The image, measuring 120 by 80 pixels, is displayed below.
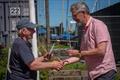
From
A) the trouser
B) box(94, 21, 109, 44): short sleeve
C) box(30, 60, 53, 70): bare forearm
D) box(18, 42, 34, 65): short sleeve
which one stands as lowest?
the trouser

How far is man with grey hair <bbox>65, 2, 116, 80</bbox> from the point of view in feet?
21.6

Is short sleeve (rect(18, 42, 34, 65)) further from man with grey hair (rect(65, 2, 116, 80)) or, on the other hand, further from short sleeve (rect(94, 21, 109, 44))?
short sleeve (rect(94, 21, 109, 44))

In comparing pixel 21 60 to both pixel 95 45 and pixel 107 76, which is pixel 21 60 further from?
pixel 107 76

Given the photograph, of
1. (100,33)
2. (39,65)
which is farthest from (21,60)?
(100,33)

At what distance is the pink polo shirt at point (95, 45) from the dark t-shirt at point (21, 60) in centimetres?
77

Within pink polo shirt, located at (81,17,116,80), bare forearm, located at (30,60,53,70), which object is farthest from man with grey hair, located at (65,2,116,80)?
bare forearm, located at (30,60,53,70)

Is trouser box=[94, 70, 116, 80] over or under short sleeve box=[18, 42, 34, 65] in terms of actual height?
under

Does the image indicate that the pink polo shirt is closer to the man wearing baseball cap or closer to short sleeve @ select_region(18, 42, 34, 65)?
the man wearing baseball cap

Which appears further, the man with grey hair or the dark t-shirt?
the dark t-shirt

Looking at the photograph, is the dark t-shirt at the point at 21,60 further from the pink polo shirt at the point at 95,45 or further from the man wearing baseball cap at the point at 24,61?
the pink polo shirt at the point at 95,45

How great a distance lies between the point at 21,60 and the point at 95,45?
101 centimetres

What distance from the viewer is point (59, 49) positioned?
12.0 meters

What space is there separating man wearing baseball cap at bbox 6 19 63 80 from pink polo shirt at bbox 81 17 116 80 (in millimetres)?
439

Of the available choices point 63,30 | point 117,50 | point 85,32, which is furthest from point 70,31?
point 85,32
